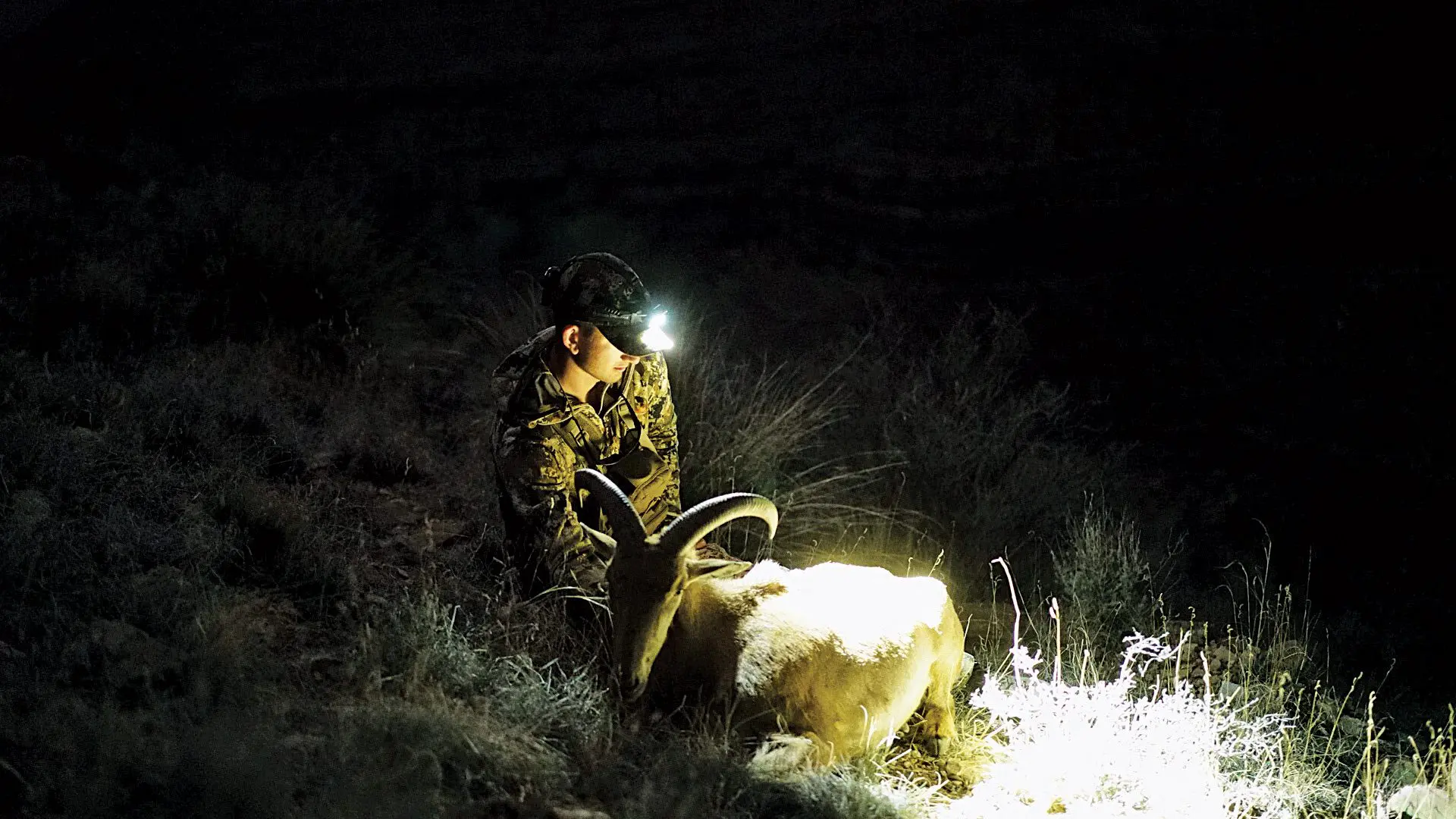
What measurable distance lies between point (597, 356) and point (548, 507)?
0.61m

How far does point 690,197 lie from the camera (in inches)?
527

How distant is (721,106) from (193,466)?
10042 mm

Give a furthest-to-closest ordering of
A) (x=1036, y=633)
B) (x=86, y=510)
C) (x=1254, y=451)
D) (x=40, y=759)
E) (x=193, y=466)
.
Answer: (x=1254, y=451) → (x=193, y=466) → (x=1036, y=633) → (x=86, y=510) → (x=40, y=759)

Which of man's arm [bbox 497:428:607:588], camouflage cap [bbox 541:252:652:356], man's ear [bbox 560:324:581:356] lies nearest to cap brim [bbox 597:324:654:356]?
camouflage cap [bbox 541:252:652:356]

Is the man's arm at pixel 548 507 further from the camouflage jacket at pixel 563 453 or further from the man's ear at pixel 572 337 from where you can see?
the man's ear at pixel 572 337

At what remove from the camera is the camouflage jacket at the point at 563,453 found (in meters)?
4.25

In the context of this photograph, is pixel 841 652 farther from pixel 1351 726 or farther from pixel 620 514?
pixel 1351 726

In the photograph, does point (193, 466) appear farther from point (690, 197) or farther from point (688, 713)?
point (690, 197)

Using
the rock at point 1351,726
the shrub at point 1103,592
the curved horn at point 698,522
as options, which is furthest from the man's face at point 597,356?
the rock at point 1351,726

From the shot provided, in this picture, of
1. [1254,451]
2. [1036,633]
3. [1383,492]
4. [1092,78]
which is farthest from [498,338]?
[1092,78]

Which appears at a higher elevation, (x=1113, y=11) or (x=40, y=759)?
(x=1113, y=11)

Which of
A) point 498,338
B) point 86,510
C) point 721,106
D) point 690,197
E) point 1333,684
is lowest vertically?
point 1333,684

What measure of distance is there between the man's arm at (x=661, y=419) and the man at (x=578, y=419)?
0.4 inches

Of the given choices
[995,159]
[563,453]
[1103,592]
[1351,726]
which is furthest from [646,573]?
[995,159]
